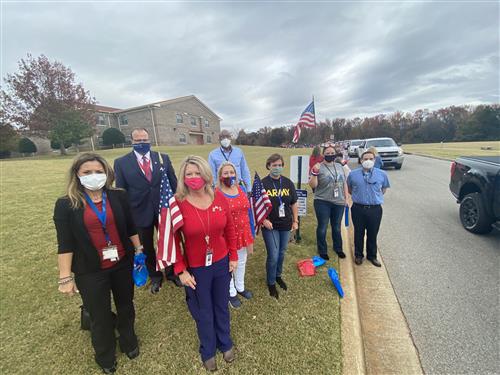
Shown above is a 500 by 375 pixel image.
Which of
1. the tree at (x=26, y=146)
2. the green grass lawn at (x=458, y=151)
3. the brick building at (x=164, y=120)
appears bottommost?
the green grass lawn at (x=458, y=151)

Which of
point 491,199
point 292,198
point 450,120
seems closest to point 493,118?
point 450,120

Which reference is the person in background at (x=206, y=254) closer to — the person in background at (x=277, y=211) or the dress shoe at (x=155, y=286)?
the person in background at (x=277, y=211)

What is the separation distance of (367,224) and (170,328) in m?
3.44

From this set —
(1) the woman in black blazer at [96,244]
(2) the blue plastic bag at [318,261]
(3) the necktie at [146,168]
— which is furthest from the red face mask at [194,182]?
(2) the blue plastic bag at [318,261]

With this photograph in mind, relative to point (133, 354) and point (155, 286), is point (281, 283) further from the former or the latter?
point (133, 354)

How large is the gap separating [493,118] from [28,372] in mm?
79585

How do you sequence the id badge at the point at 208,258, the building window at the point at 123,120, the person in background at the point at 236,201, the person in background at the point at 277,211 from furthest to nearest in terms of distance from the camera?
the building window at the point at 123,120
the person in background at the point at 277,211
the person in background at the point at 236,201
the id badge at the point at 208,258

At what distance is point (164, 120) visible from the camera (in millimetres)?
37031

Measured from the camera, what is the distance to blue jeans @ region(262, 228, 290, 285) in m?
3.22

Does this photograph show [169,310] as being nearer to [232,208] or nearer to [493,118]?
[232,208]

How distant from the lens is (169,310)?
313 cm

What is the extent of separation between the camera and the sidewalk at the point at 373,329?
7.69 ft

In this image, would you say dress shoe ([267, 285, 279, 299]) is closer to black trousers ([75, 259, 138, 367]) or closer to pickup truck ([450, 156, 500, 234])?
black trousers ([75, 259, 138, 367])

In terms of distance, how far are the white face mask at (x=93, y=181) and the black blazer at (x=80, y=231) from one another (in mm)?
116
